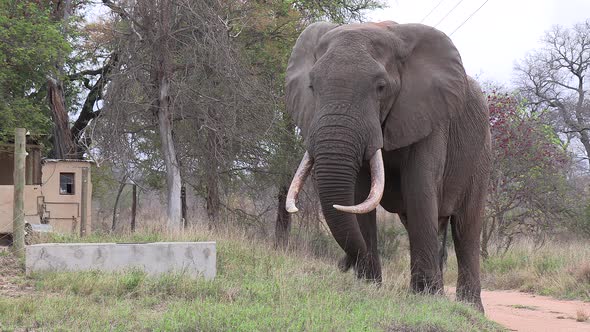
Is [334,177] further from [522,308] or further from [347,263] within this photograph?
[522,308]

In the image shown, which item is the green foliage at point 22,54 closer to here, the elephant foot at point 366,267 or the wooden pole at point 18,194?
the wooden pole at point 18,194

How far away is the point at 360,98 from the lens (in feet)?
25.3

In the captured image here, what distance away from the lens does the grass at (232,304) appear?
6.43 metres

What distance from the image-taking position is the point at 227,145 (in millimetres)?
18719

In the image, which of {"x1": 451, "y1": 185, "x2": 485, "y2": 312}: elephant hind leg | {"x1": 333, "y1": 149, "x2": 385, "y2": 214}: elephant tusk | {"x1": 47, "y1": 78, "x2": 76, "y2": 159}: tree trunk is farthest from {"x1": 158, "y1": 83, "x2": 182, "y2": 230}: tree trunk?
{"x1": 333, "y1": 149, "x2": 385, "y2": 214}: elephant tusk

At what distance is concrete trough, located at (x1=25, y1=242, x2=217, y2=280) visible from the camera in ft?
31.3

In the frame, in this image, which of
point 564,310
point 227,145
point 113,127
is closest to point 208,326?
point 564,310

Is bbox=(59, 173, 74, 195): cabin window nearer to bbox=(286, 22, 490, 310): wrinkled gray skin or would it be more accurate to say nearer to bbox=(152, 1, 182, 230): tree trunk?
bbox=(152, 1, 182, 230): tree trunk

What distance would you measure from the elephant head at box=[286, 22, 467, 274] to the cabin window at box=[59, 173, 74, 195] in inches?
448

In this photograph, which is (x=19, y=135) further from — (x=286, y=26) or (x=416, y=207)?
(x=286, y=26)

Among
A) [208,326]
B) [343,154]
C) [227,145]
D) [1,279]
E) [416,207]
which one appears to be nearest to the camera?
[208,326]

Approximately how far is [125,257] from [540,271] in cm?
1003

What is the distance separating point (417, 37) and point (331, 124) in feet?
6.09

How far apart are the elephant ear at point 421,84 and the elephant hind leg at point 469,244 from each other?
1.74 m
